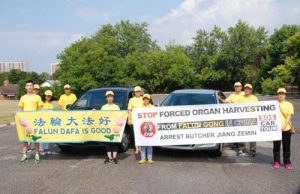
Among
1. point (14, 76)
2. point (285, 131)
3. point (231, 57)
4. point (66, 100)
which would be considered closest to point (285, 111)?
point (285, 131)

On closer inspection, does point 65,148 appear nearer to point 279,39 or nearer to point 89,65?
point 279,39

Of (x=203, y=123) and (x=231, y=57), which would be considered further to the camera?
(x=231, y=57)

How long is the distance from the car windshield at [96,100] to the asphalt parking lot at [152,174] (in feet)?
4.13

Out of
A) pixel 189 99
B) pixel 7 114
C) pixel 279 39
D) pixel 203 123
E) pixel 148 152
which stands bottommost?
pixel 7 114

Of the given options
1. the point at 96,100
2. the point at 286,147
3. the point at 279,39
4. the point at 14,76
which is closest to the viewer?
the point at 286,147

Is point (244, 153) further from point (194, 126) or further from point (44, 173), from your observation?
point (44, 173)

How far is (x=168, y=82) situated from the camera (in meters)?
79.1

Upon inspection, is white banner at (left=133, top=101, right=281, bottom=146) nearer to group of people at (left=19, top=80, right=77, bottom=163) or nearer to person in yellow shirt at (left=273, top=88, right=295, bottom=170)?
person in yellow shirt at (left=273, top=88, right=295, bottom=170)

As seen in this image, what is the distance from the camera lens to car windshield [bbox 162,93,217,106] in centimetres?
1152

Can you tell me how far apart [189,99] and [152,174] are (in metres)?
3.53

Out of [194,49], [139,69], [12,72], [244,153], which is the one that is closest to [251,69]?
[194,49]

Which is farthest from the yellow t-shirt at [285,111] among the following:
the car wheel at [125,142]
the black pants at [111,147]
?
the car wheel at [125,142]

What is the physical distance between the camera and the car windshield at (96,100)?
38.8 ft

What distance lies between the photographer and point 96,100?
477 inches
